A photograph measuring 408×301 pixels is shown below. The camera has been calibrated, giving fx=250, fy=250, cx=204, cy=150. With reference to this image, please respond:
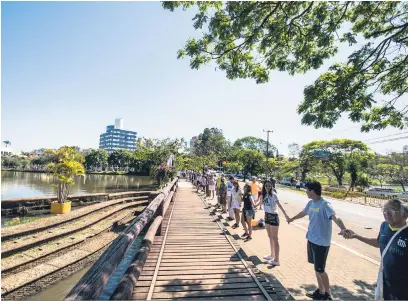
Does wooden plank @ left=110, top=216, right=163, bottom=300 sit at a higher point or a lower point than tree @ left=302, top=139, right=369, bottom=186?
lower

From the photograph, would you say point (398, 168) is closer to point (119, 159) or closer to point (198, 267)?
point (198, 267)

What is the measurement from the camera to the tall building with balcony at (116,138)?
179250 millimetres

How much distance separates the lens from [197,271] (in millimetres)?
4594

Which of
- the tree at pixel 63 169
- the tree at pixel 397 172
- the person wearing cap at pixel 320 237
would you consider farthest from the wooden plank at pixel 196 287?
the tree at pixel 397 172

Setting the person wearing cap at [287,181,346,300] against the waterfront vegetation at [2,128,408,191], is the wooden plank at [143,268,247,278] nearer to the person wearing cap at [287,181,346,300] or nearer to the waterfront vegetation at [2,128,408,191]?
the person wearing cap at [287,181,346,300]

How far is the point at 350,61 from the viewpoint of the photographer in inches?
218

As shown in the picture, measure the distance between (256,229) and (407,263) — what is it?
678 cm

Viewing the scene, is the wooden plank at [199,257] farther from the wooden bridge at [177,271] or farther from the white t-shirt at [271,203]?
the white t-shirt at [271,203]

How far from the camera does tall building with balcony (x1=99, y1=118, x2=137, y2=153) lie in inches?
7057

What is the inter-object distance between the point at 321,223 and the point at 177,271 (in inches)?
104

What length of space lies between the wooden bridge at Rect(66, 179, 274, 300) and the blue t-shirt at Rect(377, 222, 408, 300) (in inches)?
65.6

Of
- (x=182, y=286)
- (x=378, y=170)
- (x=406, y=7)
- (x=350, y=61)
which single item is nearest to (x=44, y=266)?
(x=182, y=286)

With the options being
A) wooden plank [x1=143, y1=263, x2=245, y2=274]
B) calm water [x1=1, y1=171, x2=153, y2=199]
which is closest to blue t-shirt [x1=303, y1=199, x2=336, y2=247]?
wooden plank [x1=143, y1=263, x2=245, y2=274]

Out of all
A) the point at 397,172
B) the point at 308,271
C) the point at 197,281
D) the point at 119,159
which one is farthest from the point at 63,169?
the point at 119,159
